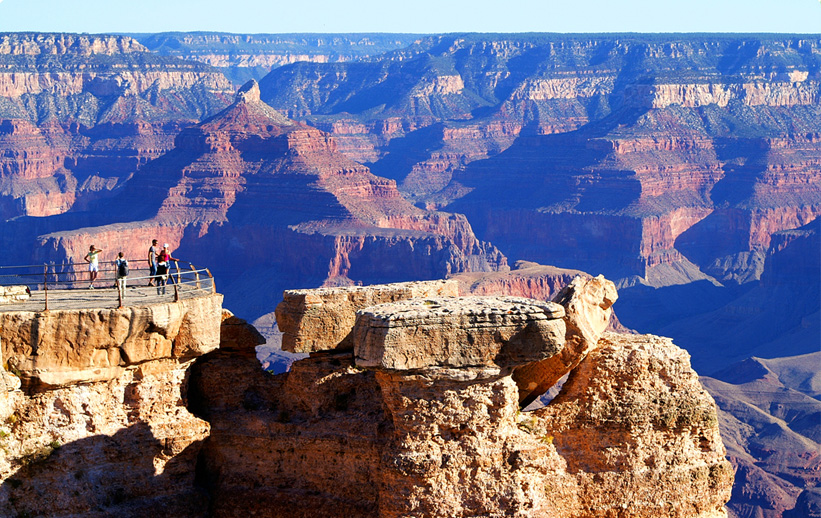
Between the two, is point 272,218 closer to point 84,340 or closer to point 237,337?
point 237,337

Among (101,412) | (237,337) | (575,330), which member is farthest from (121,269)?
(575,330)

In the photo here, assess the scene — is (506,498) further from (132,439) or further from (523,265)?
(523,265)

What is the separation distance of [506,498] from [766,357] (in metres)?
123

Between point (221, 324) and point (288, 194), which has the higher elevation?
point (288, 194)

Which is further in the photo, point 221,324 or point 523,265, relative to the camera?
point 523,265

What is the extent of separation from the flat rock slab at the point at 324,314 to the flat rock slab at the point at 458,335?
418 centimetres

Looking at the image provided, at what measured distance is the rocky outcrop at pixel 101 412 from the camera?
79.0 feet

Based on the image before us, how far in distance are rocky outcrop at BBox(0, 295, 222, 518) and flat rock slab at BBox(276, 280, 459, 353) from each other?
179 cm

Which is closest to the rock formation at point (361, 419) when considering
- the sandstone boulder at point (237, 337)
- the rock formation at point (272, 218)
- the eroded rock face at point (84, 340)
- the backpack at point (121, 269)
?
the eroded rock face at point (84, 340)

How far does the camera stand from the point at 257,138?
18175 centimetres

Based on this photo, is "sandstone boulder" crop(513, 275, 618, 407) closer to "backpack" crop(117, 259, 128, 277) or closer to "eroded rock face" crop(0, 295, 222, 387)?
"eroded rock face" crop(0, 295, 222, 387)

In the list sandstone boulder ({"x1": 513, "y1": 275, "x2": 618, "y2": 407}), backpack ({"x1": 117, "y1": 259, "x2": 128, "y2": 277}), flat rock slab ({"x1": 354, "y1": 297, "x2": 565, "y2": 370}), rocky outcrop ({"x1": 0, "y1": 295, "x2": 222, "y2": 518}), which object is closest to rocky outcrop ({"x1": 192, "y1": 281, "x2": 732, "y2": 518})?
flat rock slab ({"x1": 354, "y1": 297, "x2": 565, "y2": 370})

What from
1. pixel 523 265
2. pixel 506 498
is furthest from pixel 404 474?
pixel 523 265

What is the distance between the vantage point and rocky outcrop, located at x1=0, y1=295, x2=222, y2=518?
24078 millimetres
